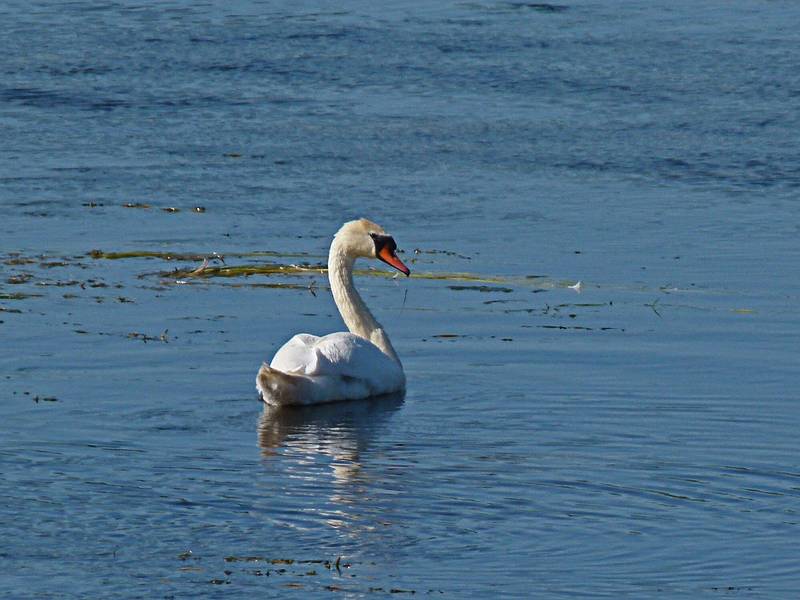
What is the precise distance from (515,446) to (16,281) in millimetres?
4557

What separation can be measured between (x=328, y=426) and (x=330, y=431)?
0.49ft

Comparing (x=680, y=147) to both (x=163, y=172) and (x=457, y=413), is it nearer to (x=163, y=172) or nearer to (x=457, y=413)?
(x=163, y=172)

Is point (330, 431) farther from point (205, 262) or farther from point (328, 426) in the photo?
point (205, 262)

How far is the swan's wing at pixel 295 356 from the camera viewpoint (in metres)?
10.4

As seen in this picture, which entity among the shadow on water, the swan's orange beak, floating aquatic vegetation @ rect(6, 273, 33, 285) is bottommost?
the shadow on water

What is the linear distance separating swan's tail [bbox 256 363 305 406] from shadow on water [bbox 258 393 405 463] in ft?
0.20

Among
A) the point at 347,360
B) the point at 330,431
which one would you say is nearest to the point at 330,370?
the point at 347,360

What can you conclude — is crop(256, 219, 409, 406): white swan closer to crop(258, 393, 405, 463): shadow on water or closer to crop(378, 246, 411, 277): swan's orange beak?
crop(258, 393, 405, 463): shadow on water

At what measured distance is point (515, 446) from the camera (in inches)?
361

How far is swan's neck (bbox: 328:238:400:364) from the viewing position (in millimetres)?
11492

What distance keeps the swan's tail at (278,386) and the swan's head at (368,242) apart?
1624 mm

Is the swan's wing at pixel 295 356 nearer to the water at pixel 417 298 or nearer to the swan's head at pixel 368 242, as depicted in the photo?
the water at pixel 417 298

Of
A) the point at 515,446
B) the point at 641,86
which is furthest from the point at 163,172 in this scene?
the point at 515,446

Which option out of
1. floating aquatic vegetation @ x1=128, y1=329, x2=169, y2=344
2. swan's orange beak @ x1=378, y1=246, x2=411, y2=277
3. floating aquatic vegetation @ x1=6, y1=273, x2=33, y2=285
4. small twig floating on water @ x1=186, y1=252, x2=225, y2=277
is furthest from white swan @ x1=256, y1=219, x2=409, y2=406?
floating aquatic vegetation @ x1=6, y1=273, x2=33, y2=285
